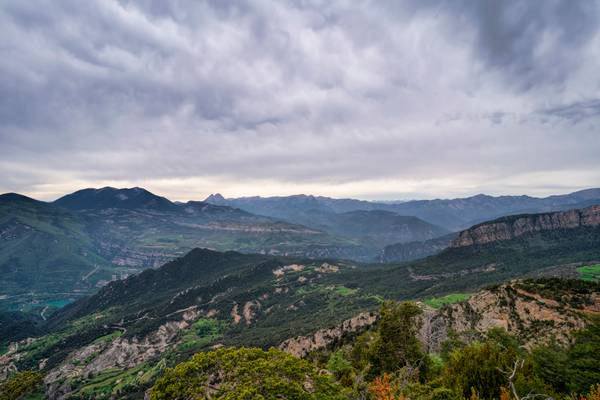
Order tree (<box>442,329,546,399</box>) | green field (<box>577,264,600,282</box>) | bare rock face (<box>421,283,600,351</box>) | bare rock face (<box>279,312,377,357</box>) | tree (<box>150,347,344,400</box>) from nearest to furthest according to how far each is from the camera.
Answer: tree (<box>150,347,344,400</box>) < tree (<box>442,329,546,399</box>) < bare rock face (<box>421,283,600,351</box>) < bare rock face (<box>279,312,377,357</box>) < green field (<box>577,264,600,282</box>)

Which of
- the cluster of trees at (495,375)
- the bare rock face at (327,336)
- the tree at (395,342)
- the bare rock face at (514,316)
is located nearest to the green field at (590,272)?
the bare rock face at (514,316)

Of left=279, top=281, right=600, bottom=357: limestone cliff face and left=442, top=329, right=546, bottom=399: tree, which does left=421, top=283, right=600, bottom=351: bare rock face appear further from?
left=442, top=329, right=546, bottom=399: tree

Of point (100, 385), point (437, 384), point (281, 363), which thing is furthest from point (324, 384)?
point (100, 385)

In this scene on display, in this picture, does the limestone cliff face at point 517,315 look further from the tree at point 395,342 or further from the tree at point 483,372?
the tree at point 483,372


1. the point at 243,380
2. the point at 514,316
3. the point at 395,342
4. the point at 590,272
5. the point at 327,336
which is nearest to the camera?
the point at 243,380

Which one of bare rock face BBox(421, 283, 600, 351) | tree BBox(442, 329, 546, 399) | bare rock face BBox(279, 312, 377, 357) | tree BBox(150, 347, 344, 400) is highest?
tree BBox(150, 347, 344, 400)

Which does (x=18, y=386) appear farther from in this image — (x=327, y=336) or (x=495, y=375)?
(x=495, y=375)

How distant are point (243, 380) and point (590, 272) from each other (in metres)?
219

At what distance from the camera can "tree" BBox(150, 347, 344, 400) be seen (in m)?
29.4

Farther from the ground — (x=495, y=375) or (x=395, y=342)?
(x=495, y=375)

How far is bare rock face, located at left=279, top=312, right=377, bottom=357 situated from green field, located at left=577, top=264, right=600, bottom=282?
398 feet

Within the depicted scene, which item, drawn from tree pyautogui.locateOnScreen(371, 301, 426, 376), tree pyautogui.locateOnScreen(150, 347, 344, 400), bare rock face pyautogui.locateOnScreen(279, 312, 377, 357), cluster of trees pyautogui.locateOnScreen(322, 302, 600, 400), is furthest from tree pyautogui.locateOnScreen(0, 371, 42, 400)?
tree pyautogui.locateOnScreen(371, 301, 426, 376)

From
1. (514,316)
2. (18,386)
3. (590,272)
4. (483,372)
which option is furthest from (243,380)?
(590,272)

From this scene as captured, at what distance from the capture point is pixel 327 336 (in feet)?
398
